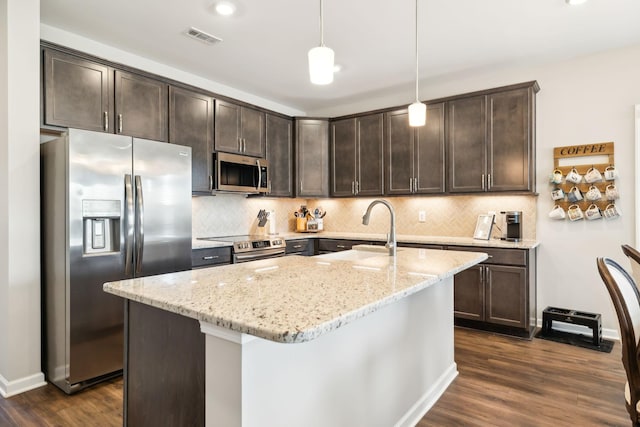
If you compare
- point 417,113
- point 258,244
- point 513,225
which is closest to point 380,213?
point 513,225

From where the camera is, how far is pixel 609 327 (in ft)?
11.4

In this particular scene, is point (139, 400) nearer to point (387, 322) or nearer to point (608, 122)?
point (387, 322)

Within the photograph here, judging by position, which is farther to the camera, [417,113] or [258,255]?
[258,255]

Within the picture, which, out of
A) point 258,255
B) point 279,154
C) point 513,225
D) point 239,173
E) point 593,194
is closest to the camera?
point 593,194

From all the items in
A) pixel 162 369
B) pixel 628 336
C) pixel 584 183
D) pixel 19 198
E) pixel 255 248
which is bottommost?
pixel 162 369

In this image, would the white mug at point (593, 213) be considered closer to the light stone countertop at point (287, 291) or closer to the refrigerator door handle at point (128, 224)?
the light stone countertop at point (287, 291)

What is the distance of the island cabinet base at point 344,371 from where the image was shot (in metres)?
1.12

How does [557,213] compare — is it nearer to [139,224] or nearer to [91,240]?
[139,224]

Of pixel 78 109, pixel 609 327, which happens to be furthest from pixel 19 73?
pixel 609 327

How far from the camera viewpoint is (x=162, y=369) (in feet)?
4.68

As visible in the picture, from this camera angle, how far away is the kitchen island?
1.09 metres

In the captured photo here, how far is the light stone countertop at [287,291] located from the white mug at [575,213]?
219 cm

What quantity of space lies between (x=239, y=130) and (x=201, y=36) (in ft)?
3.92

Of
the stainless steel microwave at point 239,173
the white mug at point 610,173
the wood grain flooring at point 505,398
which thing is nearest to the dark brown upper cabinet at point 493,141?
the white mug at point 610,173
